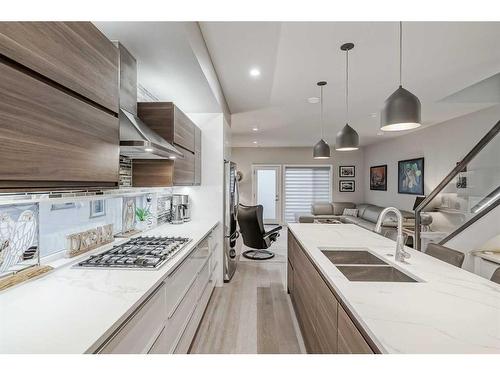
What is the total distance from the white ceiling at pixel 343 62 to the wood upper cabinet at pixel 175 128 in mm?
671

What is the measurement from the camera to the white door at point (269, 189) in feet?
27.8

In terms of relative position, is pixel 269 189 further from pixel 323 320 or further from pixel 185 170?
pixel 323 320

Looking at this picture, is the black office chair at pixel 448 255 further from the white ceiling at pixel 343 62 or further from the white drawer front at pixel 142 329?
the white drawer front at pixel 142 329

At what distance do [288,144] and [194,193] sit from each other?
5.05m

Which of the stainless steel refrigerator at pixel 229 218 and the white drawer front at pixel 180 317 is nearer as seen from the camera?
the white drawer front at pixel 180 317

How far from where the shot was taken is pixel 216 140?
351 centimetres

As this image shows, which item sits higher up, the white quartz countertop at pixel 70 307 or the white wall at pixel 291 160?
the white wall at pixel 291 160

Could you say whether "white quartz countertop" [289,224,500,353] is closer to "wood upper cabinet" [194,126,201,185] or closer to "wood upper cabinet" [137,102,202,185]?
"wood upper cabinet" [137,102,202,185]

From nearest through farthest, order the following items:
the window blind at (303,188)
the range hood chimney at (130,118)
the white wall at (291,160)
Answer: the range hood chimney at (130,118) → the white wall at (291,160) → the window blind at (303,188)

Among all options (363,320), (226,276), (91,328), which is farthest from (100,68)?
(226,276)

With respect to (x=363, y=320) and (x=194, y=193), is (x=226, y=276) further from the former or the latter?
(x=363, y=320)

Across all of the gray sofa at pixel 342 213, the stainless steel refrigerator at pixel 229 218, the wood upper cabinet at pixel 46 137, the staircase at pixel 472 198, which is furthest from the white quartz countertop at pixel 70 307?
the gray sofa at pixel 342 213

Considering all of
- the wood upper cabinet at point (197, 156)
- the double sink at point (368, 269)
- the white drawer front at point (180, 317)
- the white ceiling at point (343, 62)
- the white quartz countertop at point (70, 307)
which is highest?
the white ceiling at point (343, 62)

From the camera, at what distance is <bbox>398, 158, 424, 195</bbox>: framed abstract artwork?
5.58m
